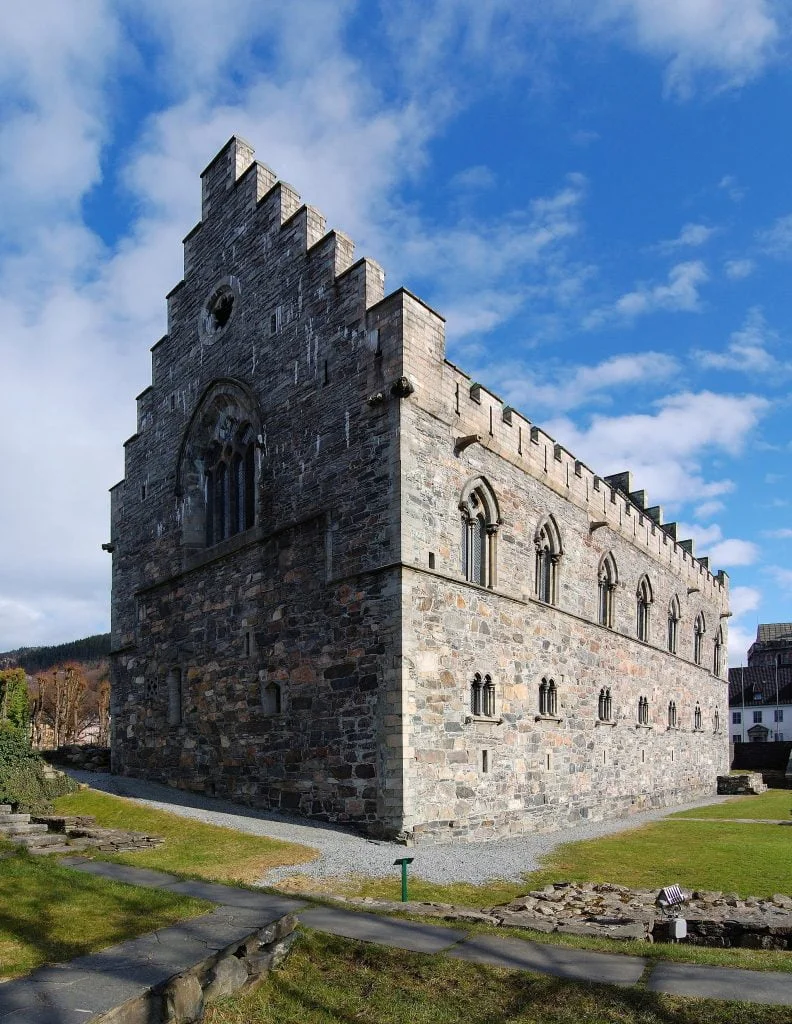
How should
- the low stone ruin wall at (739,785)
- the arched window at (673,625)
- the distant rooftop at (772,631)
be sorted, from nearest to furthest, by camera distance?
1. the arched window at (673,625)
2. the low stone ruin wall at (739,785)
3. the distant rooftop at (772,631)

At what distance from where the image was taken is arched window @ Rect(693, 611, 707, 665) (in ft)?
121

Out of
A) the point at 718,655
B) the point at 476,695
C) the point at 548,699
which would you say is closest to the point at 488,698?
the point at 476,695

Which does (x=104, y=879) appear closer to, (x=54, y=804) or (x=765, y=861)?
(x=54, y=804)

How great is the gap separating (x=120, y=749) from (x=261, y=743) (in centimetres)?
865

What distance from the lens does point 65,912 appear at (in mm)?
8281

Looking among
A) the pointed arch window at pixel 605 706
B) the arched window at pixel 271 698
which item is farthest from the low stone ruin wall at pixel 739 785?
the arched window at pixel 271 698

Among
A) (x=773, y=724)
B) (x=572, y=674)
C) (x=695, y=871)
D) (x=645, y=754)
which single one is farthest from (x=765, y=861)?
(x=773, y=724)

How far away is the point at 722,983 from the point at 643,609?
24.5m

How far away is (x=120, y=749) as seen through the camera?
83.5ft

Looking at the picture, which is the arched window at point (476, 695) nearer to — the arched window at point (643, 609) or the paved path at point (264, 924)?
the paved path at point (264, 924)

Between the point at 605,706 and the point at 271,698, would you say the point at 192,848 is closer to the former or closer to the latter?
the point at 271,698

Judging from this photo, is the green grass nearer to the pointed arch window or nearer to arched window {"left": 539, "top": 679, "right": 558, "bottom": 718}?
the pointed arch window

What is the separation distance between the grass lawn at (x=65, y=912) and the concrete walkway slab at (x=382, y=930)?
1.20 metres

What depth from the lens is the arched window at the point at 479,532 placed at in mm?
18656
